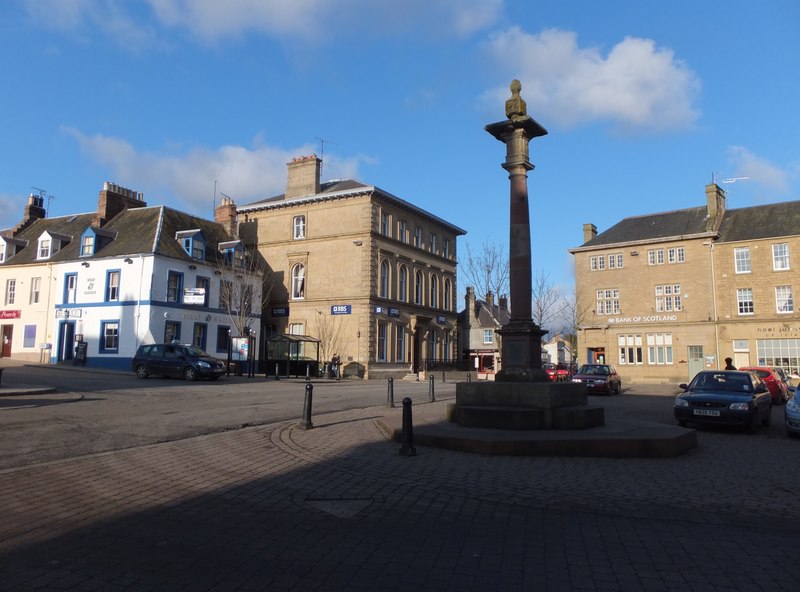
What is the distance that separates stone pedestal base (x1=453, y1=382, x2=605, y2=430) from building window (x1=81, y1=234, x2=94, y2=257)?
32.2 metres

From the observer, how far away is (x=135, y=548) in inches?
196

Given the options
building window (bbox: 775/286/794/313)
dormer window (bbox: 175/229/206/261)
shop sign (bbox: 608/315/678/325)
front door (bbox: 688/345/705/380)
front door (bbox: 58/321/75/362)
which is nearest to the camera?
front door (bbox: 58/321/75/362)

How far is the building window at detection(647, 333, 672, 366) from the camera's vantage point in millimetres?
45812

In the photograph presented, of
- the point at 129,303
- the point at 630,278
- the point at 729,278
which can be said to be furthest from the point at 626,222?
the point at 129,303

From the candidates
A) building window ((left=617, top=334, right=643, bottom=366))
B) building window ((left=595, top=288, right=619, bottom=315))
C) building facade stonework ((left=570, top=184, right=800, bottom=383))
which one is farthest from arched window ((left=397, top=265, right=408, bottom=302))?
building window ((left=617, top=334, right=643, bottom=366))

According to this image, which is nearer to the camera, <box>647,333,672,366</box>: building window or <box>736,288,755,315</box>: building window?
<box>736,288,755,315</box>: building window

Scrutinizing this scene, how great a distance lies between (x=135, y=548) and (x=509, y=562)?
9.97 feet

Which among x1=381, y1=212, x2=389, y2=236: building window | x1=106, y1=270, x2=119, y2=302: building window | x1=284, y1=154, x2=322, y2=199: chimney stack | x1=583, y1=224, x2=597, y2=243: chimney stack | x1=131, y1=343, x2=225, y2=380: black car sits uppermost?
x1=284, y1=154, x2=322, y2=199: chimney stack

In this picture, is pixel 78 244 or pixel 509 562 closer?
pixel 509 562

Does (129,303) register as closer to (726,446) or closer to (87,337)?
(87,337)

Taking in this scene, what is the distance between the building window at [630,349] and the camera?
47156 mm

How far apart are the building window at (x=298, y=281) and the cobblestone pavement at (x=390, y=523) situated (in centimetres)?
3567

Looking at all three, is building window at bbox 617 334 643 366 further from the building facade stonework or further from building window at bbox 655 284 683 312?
building window at bbox 655 284 683 312

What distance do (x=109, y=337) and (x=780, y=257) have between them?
145 feet
